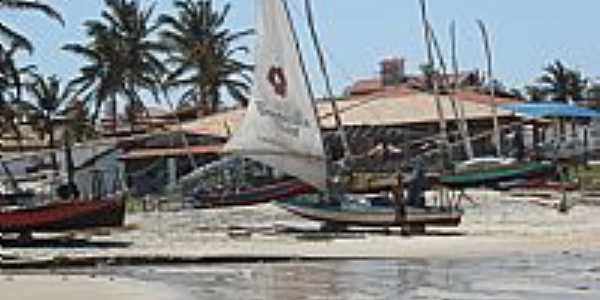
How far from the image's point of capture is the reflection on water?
1906cm

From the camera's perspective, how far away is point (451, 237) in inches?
1342

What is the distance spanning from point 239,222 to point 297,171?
7.86m

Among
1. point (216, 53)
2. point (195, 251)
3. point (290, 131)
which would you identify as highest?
point (216, 53)

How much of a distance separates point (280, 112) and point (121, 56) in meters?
40.6

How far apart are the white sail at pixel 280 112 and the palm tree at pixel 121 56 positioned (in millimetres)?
38882

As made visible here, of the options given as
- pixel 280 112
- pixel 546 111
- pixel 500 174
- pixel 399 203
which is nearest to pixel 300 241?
pixel 399 203

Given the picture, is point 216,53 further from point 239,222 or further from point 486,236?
point 486,236

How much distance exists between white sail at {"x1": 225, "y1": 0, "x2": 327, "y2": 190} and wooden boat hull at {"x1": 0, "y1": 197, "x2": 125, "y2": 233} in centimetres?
394

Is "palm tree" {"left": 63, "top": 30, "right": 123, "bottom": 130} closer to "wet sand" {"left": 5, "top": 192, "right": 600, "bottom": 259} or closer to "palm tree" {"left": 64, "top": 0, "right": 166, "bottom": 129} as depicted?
"palm tree" {"left": 64, "top": 0, "right": 166, "bottom": 129}

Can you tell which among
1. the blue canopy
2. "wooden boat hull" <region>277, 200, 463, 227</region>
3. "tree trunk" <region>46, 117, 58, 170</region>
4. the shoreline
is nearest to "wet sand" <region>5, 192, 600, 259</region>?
the shoreline

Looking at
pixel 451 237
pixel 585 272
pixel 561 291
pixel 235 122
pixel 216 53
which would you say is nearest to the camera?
pixel 561 291

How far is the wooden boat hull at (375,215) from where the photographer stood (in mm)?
A: 36188

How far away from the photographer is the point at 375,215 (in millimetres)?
37250

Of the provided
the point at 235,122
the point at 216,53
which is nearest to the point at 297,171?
the point at 235,122
